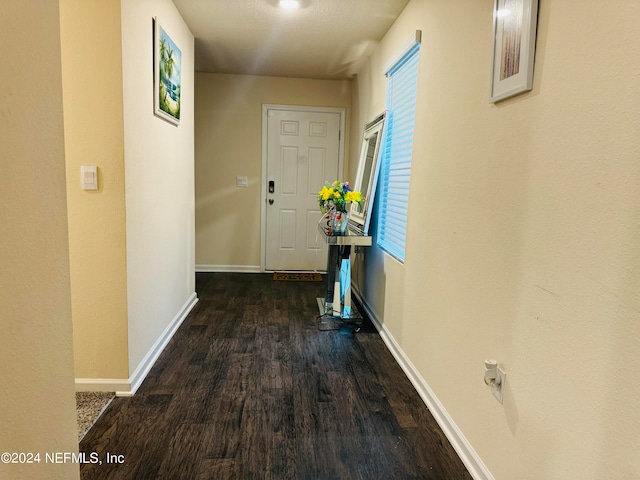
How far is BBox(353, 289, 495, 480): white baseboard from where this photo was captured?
5.21ft

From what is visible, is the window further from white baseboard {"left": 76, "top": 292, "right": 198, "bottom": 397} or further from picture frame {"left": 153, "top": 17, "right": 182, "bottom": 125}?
white baseboard {"left": 76, "top": 292, "right": 198, "bottom": 397}

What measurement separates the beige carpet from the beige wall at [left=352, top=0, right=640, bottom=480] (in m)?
1.62

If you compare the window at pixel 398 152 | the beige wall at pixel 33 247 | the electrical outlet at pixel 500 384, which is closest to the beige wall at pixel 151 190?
the beige wall at pixel 33 247

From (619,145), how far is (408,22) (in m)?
2.13

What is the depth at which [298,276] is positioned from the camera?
16.2 feet

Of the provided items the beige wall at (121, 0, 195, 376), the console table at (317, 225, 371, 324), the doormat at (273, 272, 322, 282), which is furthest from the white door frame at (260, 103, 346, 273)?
the console table at (317, 225, 371, 324)

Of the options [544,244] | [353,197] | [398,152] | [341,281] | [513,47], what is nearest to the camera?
[544,244]

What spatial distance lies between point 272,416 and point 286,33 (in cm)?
286

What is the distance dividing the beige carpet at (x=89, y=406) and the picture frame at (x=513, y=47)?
85.5 inches

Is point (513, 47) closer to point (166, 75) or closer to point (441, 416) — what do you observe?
point (441, 416)

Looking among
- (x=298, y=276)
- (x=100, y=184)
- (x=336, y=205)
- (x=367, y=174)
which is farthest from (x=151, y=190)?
(x=298, y=276)

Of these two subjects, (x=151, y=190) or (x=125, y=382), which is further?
(x=151, y=190)

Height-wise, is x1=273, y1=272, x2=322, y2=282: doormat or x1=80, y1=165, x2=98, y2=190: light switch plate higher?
x1=80, y1=165, x2=98, y2=190: light switch plate

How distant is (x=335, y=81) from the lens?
16.1 ft
